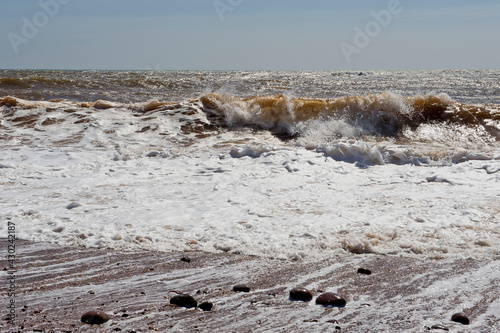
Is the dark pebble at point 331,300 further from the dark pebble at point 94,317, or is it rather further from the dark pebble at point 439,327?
the dark pebble at point 94,317

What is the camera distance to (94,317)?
7.70ft

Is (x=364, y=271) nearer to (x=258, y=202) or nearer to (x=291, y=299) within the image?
(x=291, y=299)

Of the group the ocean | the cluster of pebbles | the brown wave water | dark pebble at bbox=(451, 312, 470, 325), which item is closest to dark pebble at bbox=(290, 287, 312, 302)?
the cluster of pebbles

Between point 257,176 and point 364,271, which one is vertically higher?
point 257,176

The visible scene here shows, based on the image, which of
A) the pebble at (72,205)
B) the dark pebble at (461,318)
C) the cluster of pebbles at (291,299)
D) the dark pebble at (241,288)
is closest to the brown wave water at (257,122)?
the pebble at (72,205)

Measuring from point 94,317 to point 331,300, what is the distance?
4.02 feet

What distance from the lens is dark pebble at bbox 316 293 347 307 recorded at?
2.55 meters

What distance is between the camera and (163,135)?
8625mm

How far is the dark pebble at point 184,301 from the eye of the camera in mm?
2541

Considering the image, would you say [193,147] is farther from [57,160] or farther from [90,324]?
[90,324]

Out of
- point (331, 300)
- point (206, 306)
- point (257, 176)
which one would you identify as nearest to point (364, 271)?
point (331, 300)

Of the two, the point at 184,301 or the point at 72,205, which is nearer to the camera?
the point at 184,301

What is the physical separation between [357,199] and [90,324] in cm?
296

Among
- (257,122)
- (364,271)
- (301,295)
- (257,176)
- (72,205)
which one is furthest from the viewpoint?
(257,122)
